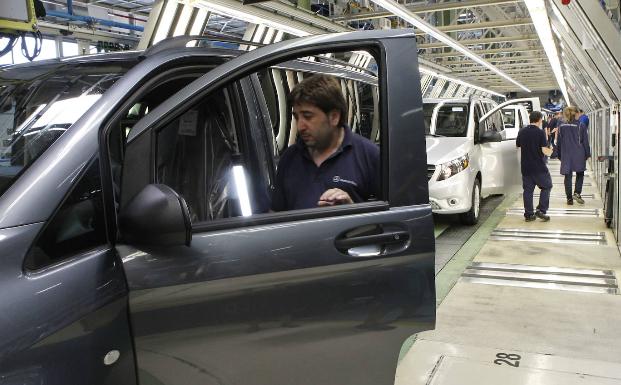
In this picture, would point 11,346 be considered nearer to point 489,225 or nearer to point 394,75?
point 394,75

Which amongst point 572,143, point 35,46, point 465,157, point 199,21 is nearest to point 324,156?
point 35,46

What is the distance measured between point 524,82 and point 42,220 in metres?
32.8

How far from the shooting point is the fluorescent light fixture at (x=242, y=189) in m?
2.04

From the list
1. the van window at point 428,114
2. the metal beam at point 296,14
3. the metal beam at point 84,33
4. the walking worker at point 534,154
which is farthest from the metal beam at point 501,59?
the metal beam at point 84,33

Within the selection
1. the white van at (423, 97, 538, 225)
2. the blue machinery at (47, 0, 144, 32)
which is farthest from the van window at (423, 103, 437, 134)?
the blue machinery at (47, 0, 144, 32)

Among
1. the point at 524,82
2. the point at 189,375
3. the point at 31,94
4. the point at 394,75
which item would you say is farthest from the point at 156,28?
the point at 524,82

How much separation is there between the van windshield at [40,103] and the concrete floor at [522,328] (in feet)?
7.58

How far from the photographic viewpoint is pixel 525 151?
7.89 metres

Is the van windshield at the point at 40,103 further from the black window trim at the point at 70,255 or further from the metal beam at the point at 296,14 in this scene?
the metal beam at the point at 296,14

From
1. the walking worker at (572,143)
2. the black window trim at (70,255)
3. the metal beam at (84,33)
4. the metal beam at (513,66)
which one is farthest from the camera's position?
the metal beam at (513,66)

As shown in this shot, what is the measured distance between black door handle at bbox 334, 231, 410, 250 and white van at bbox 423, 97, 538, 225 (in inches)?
179

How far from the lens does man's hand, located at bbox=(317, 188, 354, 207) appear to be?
1.94m

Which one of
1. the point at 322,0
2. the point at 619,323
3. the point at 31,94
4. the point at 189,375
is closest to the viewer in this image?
the point at 189,375

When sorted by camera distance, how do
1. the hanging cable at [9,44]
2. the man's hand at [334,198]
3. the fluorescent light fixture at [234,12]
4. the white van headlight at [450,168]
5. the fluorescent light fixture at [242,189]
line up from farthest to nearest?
the white van headlight at [450,168] → the fluorescent light fixture at [234,12] → the hanging cable at [9,44] → the fluorescent light fixture at [242,189] → the man's hand at [334,198]
